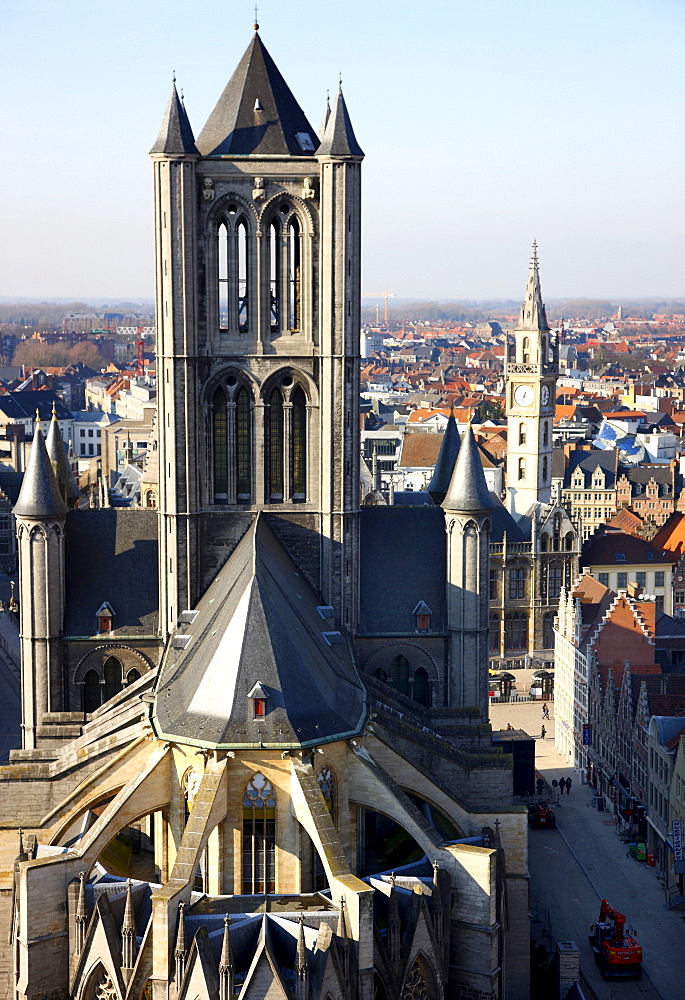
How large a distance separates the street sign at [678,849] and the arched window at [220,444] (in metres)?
26.3

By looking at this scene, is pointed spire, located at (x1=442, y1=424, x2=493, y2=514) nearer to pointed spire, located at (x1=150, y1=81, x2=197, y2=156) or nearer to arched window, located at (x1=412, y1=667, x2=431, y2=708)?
arched window, located at (x1=412, y1=667, x2=431, y2=708)

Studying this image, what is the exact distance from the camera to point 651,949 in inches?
2420

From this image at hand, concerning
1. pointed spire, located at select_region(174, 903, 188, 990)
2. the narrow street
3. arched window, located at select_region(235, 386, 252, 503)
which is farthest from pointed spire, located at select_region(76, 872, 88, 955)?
the narrow street

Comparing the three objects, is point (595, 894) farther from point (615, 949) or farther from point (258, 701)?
point (258, 701)

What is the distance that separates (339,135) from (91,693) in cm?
2514

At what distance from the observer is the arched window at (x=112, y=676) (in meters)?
61.8

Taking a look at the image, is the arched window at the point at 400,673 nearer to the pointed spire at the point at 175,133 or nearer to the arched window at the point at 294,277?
the arched window at the point at 294,277

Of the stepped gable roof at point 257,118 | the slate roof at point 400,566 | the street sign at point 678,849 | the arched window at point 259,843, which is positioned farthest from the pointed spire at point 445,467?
the arched window at point 259,843

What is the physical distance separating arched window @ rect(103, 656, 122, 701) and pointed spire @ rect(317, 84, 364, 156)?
22.5 meters

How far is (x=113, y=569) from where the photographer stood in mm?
62438

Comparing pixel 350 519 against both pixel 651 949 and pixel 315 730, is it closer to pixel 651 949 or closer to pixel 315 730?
pixel 315 730

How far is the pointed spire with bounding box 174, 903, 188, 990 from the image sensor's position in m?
41.7

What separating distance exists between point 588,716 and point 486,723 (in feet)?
95.1

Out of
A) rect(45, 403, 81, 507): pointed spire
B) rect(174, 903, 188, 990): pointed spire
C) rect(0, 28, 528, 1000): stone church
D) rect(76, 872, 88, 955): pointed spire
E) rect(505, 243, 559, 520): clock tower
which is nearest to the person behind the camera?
rect(174, 903, 188, 990): pointed spire
